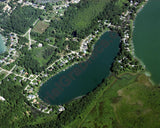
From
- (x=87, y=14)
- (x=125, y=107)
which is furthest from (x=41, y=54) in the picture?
(x=125, y=107)

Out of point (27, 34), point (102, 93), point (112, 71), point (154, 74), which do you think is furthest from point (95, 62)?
point (27, 34)

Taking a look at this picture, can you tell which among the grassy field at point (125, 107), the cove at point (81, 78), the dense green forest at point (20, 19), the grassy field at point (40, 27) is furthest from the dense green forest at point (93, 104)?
the dense green forest at point (20, 19)

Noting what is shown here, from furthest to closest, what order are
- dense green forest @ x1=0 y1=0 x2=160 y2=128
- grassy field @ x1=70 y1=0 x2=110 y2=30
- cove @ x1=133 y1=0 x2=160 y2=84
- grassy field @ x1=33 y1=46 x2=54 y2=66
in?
grassy field @ x1=70 y1=0 x2=110 y2=30 → grassy field @ x1=33 y1=46 x2=54 y2=66 → cove @ x1=133 y1=0 x2=160 y2=84 → dense green forest @ x1=0 y1=0 x2=160 y2=128

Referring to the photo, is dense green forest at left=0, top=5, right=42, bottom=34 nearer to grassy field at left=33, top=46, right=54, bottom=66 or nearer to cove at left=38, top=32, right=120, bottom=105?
grassy field at left=33, top=46, right=54, bottom=66

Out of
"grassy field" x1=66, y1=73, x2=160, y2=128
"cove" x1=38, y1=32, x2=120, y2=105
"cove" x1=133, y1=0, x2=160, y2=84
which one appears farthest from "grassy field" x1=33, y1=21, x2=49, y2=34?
"grassy field" x1=66, y1=73, x2=160, y2=128

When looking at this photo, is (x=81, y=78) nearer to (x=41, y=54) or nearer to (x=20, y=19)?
(x=41, y=54)

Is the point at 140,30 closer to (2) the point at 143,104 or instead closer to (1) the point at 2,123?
(2) the point at 143,104

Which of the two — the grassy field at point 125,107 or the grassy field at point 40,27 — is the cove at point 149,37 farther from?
the grassy field at point 40,27
